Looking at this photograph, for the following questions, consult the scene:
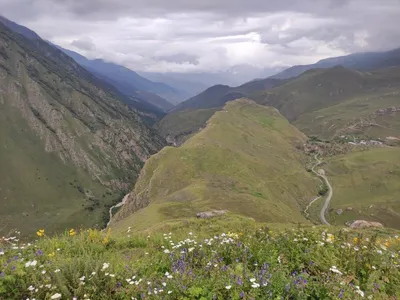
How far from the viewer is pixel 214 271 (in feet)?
31.4

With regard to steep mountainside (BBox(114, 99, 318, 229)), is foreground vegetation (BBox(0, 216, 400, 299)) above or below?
above

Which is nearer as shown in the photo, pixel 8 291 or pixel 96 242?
pixel 8 291

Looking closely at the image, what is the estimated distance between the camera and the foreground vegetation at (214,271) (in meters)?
8.68

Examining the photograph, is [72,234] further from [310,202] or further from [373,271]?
[310,202]

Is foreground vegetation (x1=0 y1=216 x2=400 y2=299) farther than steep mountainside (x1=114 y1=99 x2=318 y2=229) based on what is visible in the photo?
No

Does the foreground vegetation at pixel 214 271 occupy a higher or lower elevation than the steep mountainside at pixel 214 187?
higher

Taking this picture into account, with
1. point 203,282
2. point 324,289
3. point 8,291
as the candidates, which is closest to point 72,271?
point 8,291

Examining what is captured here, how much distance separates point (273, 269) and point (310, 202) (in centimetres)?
18310

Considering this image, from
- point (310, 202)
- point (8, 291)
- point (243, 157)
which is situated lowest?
point (310, 202)

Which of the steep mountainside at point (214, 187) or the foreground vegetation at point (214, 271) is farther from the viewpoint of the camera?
the steep mountainside at point (214, 187)

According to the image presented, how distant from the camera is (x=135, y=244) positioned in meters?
15.9

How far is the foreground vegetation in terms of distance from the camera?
8.68 meters

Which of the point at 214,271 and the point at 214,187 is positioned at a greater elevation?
the point at 214,271

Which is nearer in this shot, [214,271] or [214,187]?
[214,271]
